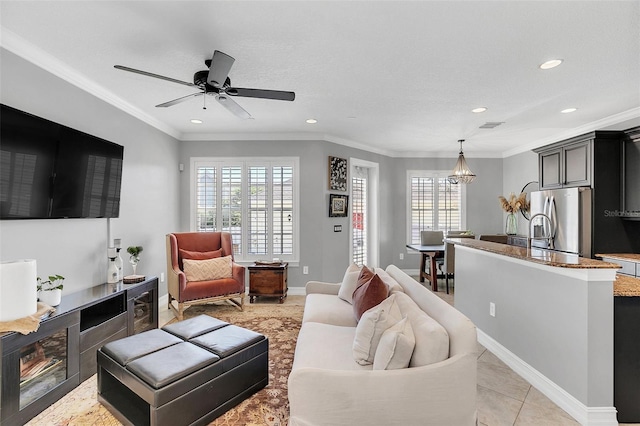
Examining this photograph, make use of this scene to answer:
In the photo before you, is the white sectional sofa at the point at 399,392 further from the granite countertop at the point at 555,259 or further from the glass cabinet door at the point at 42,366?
the glass cabinet door at the point at 42,366

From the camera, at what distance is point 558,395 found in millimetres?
2211

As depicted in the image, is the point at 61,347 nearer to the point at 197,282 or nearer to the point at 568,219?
the point at 197,282

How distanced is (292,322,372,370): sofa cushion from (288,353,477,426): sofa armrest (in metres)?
0.09

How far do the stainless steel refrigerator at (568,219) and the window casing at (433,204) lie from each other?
2.10m

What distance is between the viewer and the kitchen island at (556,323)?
201 centimetres

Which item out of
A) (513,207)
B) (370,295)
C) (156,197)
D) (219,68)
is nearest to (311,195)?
(156,197)

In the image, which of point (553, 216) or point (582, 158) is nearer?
point (582, 158)

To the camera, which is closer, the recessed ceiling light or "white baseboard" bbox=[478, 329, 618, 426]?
"white baseboard" bbox=[478, 329, 618, 426]

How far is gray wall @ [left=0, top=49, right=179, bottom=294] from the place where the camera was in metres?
2.39

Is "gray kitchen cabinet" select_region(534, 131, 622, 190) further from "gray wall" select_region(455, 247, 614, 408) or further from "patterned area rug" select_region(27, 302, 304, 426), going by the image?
"patterned area rug" select_region(27, 302, 304, 426)

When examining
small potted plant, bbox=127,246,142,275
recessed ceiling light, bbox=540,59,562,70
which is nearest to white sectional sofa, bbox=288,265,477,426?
recessed ceiling light, bbox=540,59,562,70

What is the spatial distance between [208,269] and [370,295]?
261 cm

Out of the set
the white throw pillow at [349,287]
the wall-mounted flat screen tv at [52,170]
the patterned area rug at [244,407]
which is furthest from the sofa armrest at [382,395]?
the wall-mounted flat screen tv at [52,170]

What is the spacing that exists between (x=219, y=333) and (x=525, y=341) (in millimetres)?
2505
